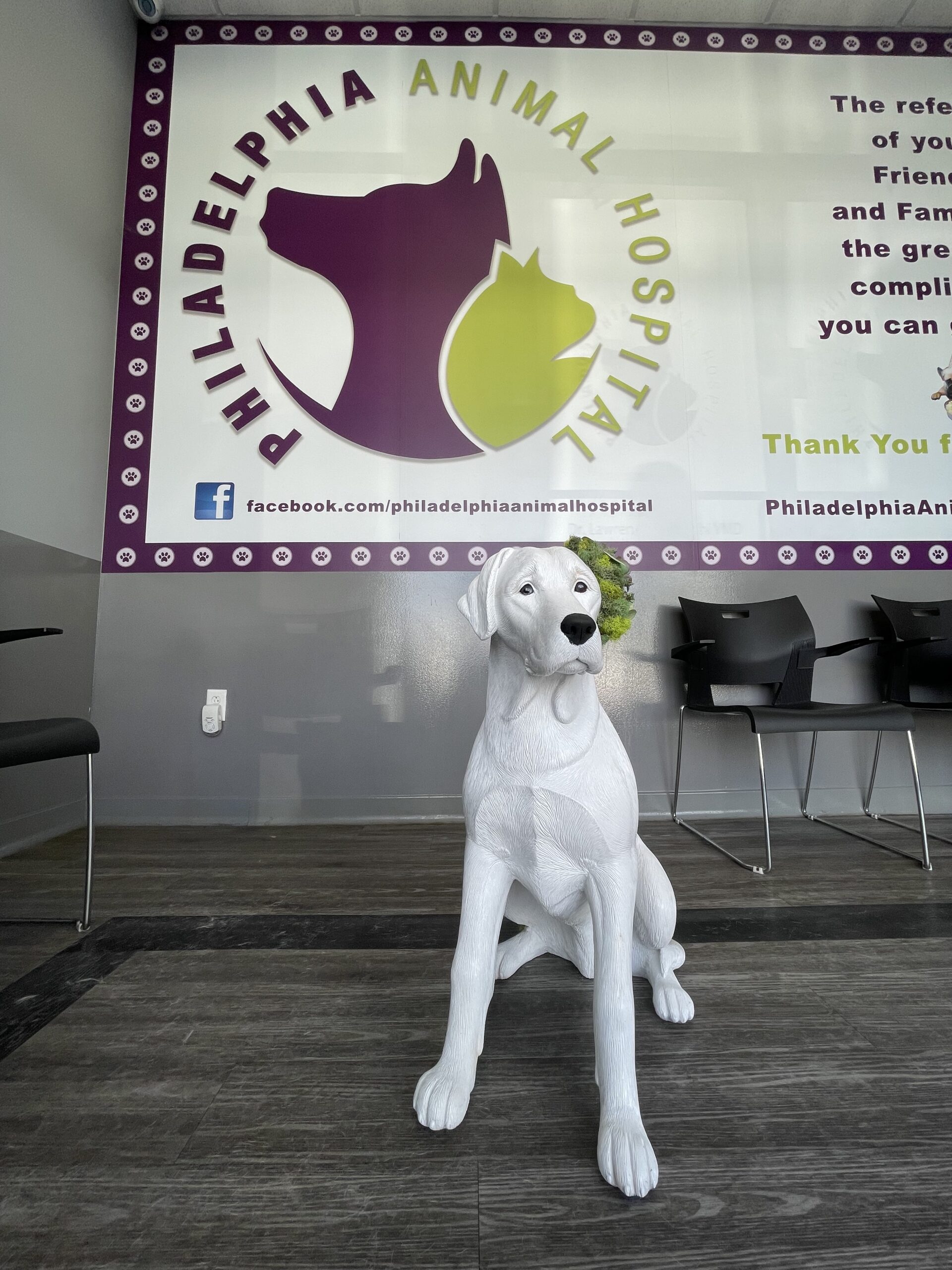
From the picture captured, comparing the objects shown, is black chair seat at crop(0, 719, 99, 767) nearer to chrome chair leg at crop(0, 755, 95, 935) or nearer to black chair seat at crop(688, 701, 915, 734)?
chrome chair leg at crop(0, 755, 95, 935)

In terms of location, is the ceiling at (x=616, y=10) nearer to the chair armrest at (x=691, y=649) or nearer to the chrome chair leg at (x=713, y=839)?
the chair armrest at (x=691, y=649)

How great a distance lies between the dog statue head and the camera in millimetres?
741

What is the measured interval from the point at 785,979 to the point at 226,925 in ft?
3.92

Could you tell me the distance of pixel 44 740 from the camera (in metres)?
1.42

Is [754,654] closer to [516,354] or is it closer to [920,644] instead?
[920,644]

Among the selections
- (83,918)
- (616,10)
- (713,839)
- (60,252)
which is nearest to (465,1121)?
(83,918)

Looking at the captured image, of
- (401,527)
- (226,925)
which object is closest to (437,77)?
(401,527)

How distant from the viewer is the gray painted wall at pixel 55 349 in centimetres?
214

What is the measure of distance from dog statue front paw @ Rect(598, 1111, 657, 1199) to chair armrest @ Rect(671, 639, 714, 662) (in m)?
1.78

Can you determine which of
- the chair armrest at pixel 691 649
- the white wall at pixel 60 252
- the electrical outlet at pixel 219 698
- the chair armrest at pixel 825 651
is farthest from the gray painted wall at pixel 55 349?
the chair armrest at pixel 825 651

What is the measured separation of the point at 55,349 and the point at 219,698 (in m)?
1.44

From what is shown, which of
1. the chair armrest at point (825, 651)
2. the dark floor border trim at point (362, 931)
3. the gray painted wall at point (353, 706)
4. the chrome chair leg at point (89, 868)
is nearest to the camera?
the dark floor border trim at point (362, 931)

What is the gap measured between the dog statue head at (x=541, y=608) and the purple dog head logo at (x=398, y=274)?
6.61 feet

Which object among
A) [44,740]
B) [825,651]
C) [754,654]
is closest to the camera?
[44,740]
